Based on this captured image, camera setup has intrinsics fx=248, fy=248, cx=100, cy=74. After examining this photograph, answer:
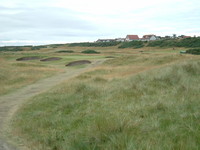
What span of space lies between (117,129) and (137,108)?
2.12 meters

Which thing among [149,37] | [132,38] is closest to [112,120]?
[149,37]

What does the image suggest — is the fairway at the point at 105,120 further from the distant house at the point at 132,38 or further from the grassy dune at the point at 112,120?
the distant house at the point at 132,38

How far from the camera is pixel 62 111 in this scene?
746 centimetres

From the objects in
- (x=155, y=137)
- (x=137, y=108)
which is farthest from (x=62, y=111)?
(x=155, y=137)

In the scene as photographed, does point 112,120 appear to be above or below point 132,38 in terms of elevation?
below

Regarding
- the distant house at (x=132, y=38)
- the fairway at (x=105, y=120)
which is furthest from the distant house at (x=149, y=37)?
the fairway at (x=105, y=120)

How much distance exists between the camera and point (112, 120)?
534cm

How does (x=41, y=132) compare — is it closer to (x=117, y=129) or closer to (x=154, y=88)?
(x=117, y=129)

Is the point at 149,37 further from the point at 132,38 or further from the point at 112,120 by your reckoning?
the point at 112,120

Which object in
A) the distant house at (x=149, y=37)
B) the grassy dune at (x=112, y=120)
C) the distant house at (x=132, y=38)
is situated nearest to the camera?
the grassy dune at (x=112, y=120)

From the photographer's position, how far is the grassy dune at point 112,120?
15.2ft

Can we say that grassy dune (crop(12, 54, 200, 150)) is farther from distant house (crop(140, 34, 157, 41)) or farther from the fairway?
distant house (crop(140, 34, 157, 41))

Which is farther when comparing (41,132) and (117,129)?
(41,132)

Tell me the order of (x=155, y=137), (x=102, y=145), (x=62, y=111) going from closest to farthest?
(x=102, y=145) < (x=155, y=137) < (x=62, y=111)
